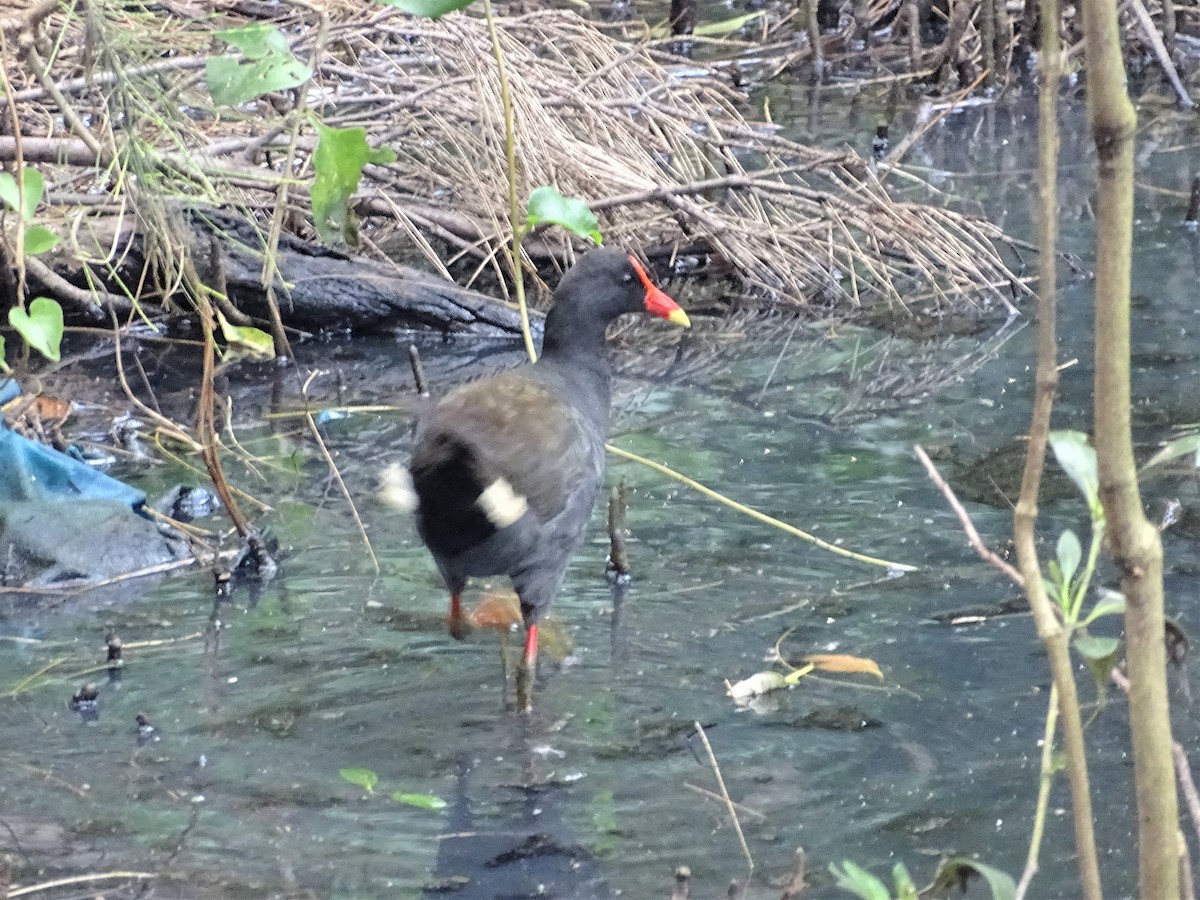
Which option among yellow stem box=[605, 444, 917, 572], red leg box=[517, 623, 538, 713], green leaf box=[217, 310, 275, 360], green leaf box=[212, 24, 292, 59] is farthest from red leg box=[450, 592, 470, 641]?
green leaf box=[217, 310, 275, 360]

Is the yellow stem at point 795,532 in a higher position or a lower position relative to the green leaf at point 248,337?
lower

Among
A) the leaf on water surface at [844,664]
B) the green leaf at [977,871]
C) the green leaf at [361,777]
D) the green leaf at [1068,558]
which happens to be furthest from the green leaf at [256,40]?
the green leaf at [977,871]

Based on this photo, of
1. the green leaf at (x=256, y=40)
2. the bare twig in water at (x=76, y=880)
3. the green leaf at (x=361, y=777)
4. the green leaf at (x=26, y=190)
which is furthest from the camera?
the green leaf at (x=26, y=190)

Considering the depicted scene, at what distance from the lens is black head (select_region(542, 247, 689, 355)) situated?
4078 millimetres

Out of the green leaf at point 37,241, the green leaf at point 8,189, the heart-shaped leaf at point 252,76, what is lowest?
the green leaf at point 37,241

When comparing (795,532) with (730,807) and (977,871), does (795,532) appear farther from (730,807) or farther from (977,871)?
(977,871)

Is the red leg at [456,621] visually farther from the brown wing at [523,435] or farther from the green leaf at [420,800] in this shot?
the green leaf at [420,800]

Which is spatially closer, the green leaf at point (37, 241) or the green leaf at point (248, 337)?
the green leaf at point (37, 241)

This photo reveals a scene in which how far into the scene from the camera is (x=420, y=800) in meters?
2.76

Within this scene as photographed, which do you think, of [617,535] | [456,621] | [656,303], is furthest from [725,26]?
[456,621]

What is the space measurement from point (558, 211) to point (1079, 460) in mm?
2518

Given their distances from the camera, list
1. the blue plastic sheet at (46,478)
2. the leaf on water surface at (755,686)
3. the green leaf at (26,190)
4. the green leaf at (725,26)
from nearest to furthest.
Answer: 1. the leaf on water surface at (755,686)
2. the green leaf at (26,190)
3. the blue plastic sheet at (46,478)
4. the green leaf at (725,26)

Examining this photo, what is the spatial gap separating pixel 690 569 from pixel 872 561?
457 millimetres

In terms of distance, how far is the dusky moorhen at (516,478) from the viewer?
3162 millimetres
